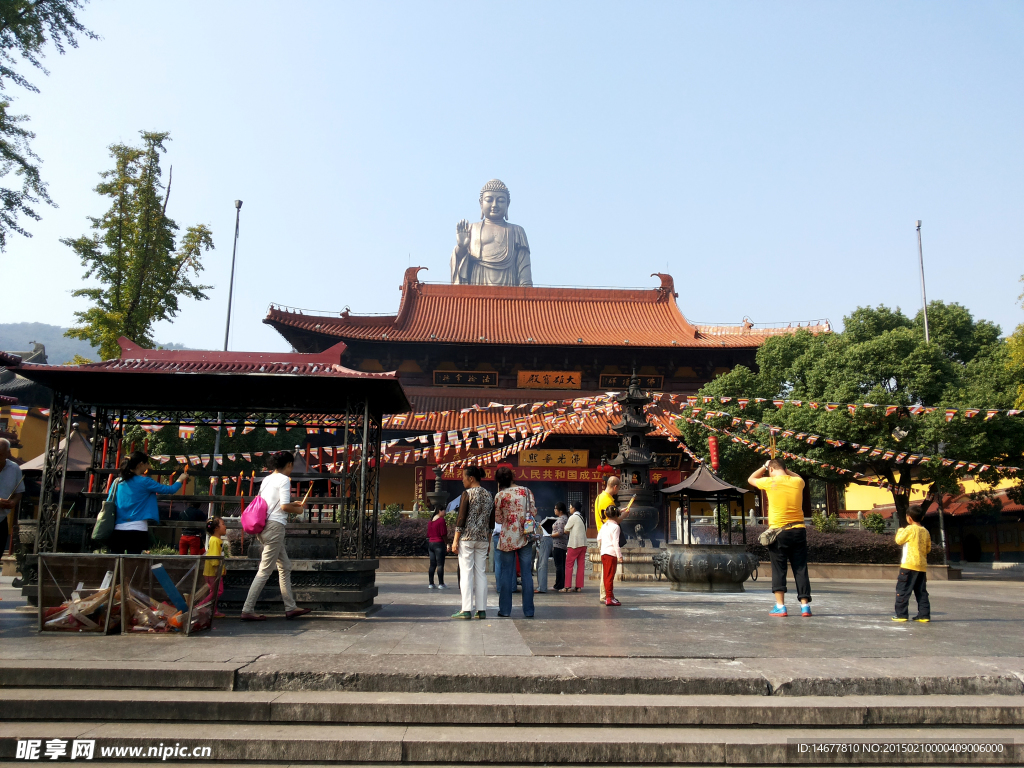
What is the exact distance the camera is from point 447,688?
4.49 metres

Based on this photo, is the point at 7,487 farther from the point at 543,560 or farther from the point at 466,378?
the point at 466,378

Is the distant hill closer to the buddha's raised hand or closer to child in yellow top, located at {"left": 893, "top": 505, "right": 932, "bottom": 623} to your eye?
the buddha's raised hand

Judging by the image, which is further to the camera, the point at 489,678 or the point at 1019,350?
the point at 1019,350

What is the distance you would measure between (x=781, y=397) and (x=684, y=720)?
20.6 metres

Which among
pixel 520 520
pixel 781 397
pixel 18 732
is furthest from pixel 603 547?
pixel 781 397

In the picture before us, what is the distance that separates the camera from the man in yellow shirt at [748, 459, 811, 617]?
777 cm

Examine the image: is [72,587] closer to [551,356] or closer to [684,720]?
[684,720]

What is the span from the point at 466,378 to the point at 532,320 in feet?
15.1

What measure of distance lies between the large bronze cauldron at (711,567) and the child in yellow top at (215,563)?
7.30 m

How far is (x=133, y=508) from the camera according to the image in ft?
22.2

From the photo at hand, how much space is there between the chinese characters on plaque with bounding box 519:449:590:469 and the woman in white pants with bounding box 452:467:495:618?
19.2 m

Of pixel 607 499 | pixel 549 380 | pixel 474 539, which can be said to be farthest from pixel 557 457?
pixel 474 539

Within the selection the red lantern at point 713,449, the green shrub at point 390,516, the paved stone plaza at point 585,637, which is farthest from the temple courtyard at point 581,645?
the red lantern at point 713,449

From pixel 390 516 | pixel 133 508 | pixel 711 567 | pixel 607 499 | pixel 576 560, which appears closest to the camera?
pixel 133 508
